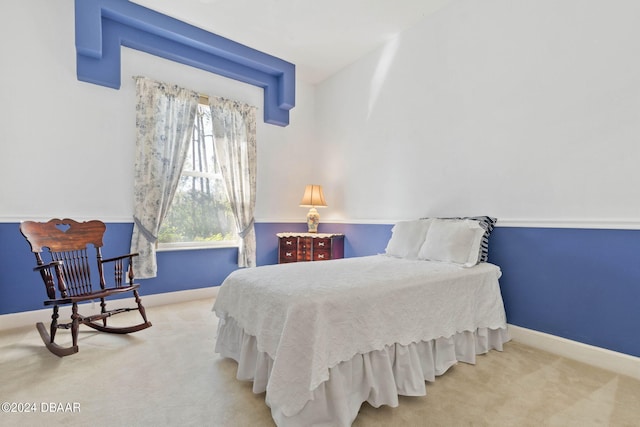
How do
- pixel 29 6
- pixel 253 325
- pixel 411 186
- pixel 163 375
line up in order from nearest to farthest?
pixel 253 325
pixel 163 375
pixel 29 6
pixel 411 186

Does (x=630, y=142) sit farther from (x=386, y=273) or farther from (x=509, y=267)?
(x=386, y=273)

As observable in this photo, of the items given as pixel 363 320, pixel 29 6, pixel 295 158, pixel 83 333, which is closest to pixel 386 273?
pixel 363 320

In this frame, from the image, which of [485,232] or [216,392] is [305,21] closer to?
[485,232]

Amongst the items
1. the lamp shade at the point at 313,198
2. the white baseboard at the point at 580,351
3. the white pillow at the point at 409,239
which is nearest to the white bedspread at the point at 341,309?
the white baseboard at the point at 580,351

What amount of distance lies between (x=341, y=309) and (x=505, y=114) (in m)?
2.21

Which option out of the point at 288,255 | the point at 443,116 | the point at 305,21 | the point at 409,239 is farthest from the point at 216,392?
the point at 305,21

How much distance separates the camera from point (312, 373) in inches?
51.9

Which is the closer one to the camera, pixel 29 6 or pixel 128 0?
pixel 29 6

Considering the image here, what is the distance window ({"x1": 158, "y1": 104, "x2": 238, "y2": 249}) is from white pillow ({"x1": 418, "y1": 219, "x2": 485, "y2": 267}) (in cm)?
253

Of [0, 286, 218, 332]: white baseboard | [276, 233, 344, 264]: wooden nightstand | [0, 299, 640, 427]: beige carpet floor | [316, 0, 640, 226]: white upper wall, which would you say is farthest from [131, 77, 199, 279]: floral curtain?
[316, 0, 640, 226]: white upper wall

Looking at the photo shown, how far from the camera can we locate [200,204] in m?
3.76

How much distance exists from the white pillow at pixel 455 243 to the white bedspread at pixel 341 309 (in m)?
0.14

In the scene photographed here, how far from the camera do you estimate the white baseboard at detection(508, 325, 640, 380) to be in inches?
74.2

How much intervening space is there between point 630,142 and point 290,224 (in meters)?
3.61
